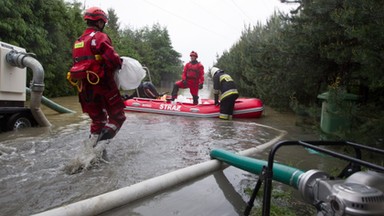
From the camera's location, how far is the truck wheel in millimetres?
6009

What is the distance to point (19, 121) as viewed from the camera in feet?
20.4

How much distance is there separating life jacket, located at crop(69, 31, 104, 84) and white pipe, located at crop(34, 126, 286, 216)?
1.53 meters

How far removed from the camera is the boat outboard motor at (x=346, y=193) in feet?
4.83

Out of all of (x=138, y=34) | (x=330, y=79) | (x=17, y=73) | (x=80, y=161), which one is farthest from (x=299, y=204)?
(x=138, y=34)

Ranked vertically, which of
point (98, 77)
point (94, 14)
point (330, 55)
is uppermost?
point (94, 14)

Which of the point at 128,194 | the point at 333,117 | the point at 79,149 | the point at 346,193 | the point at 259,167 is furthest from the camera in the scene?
the point at 333,117

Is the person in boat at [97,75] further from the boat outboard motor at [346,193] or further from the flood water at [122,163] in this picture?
the boat outboard motor at [346,193]

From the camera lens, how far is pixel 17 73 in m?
5.88

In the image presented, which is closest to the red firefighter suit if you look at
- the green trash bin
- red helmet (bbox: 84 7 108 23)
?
red helmet (bbox: 84 7 108 23)

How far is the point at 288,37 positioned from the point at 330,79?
3.59 feet

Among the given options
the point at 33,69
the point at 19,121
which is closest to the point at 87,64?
the point at 33,69

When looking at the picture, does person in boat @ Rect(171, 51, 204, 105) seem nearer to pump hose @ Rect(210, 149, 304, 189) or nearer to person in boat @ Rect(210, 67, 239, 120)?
person in boat @ Rect(210, 67, 239, 120)

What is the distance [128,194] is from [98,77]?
5.51 feet

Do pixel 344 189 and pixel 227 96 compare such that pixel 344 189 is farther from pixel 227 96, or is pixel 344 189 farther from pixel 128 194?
pixel 227 96
